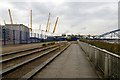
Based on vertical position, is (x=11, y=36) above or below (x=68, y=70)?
above

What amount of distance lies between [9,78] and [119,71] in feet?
14.5

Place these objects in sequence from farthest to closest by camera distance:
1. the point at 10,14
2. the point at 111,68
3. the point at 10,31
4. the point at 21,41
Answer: the point at 10,14, the point at 21,41, the point at 10,31, the point at 111,68

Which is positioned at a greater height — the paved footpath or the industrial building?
the industrial building

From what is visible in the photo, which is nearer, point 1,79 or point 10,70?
point 1,79

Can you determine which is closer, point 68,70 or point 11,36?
point 68,70

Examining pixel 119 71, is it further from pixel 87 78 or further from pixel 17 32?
pixel 17 32

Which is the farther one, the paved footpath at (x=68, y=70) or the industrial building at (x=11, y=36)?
the industrial building at (x=11, y=36)

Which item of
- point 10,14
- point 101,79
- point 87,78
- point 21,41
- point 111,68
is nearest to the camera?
point 111,68

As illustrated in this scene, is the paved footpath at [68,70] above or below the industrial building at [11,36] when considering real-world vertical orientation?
below

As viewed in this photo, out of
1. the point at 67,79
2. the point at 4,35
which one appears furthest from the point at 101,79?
the point at 4,35

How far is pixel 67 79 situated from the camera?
7.37 meters

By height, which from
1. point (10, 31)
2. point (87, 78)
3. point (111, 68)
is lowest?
point (87, 78)

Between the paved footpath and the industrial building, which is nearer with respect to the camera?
the paved footpath

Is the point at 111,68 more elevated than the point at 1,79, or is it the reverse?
the point at 111,68
